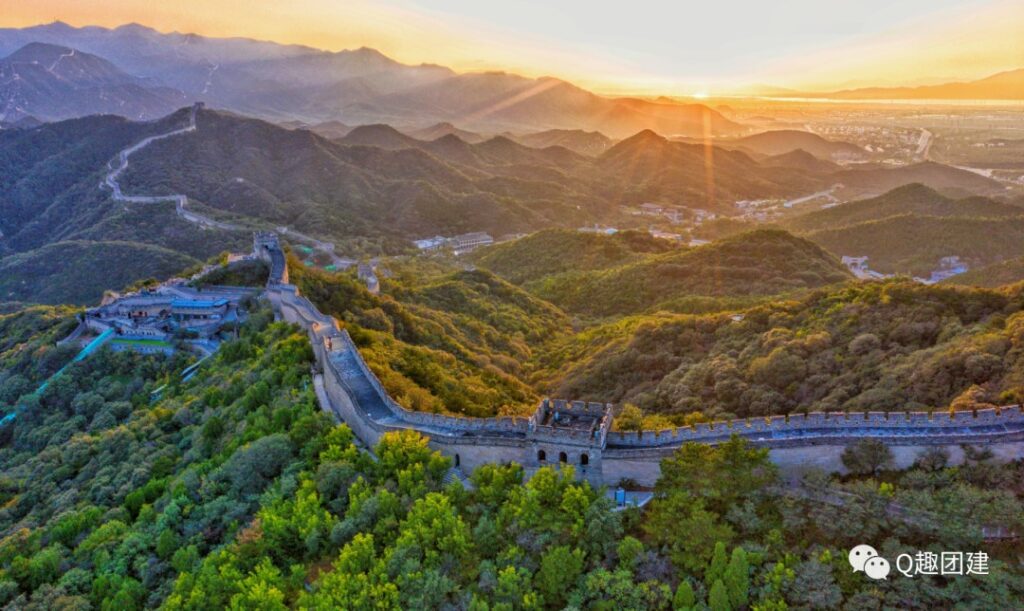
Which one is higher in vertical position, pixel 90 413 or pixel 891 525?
pixel 891 525

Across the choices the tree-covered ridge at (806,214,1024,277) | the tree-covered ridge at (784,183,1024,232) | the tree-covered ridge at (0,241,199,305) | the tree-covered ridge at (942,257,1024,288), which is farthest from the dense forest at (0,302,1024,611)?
the tree-covered ridge at (784,183,1024,232)

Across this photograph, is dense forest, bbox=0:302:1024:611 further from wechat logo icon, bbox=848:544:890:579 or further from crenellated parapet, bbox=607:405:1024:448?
crenellated parapet, bbox=607:405:1024:448

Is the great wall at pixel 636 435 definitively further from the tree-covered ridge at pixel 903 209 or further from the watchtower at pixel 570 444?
the tree-covered ridge at pixel 903 209

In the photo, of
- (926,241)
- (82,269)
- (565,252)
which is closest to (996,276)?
(926,241)

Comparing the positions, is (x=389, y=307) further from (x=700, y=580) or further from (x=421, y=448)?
(x=700, y=580)

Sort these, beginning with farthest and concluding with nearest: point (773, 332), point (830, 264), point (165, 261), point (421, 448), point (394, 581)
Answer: point (165, 261) → point (830, 264) → point (773, 332) → point (421, 448) → point (394, 581)

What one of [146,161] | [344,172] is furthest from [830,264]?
[146,161]
